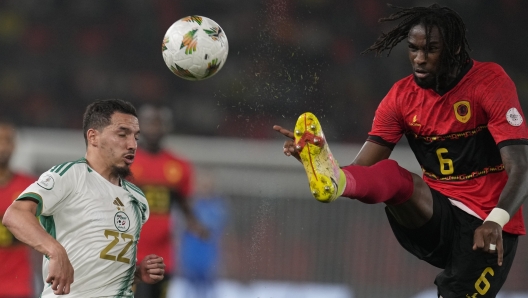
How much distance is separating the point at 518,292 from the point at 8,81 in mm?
7011

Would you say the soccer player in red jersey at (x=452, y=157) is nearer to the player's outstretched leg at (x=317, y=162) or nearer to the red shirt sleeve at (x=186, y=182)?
the player's outstretched leg at (x=317, y=162)

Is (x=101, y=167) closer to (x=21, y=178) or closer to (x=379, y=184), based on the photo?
(x=379, y=184)

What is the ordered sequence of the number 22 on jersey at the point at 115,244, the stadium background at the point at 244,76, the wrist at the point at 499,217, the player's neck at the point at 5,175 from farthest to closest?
the stadium background at the point at 244,76
the player's neck at the point at 5,175
the number 22 on jersey at the point at 115,244
the wrist at the point at 499,217

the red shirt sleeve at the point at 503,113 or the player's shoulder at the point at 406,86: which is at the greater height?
the player's shoulder at the point at 406,86

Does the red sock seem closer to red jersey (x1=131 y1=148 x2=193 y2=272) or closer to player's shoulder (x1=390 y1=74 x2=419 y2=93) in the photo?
player's shoulder (x1=390 y1=74 x2=419 y2=93)

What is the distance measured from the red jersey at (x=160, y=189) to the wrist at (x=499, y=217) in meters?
3.75

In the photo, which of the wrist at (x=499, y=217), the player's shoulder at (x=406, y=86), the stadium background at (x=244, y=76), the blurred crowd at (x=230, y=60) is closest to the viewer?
the wrist at (x=499, y=217)

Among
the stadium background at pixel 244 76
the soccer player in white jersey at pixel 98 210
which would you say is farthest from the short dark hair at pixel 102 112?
the stadium background at pixel 244 76

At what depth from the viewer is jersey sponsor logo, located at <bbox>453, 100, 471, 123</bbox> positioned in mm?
4168

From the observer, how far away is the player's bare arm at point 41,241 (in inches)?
128

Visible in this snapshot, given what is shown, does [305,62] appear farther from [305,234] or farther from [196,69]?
[196,69]

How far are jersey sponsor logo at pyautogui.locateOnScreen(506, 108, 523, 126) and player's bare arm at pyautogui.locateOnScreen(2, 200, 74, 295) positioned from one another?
2.19 meters

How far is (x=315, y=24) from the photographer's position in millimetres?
10992

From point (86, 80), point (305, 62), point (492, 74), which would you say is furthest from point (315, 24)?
point (492, 74)
